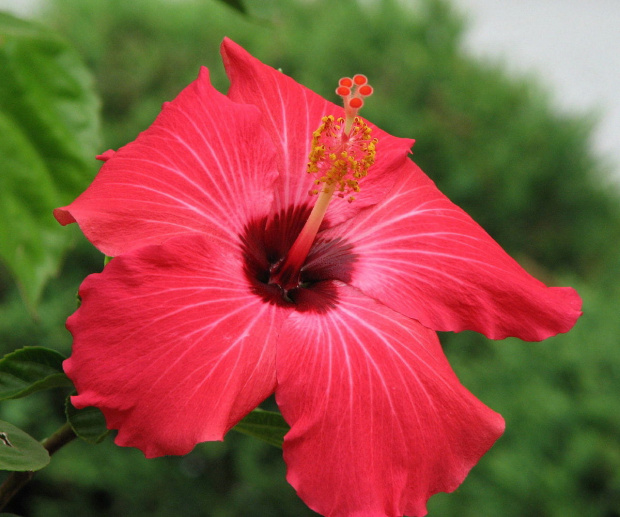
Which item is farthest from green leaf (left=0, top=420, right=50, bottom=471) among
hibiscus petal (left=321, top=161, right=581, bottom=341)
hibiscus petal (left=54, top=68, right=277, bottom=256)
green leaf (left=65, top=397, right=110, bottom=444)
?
hibiscus petal (left=321, top=161, right=581, bottom=341)

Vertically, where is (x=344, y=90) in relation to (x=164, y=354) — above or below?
above

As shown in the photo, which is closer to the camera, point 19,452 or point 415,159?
point 19,452

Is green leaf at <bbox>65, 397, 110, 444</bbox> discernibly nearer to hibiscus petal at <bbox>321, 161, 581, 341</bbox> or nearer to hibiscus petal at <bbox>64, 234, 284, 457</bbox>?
hibiscus petal at <bbox>64, 234, 284, 457</bbox>

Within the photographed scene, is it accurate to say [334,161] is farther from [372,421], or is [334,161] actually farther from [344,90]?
[372,421]

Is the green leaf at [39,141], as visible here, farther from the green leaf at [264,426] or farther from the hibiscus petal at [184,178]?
the green leaf at [264,426]

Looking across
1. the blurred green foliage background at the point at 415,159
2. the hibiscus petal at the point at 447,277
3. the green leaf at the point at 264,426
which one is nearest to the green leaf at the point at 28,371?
the green leaf at the point at 264,426

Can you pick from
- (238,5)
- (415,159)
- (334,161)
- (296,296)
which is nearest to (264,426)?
(296,296)
